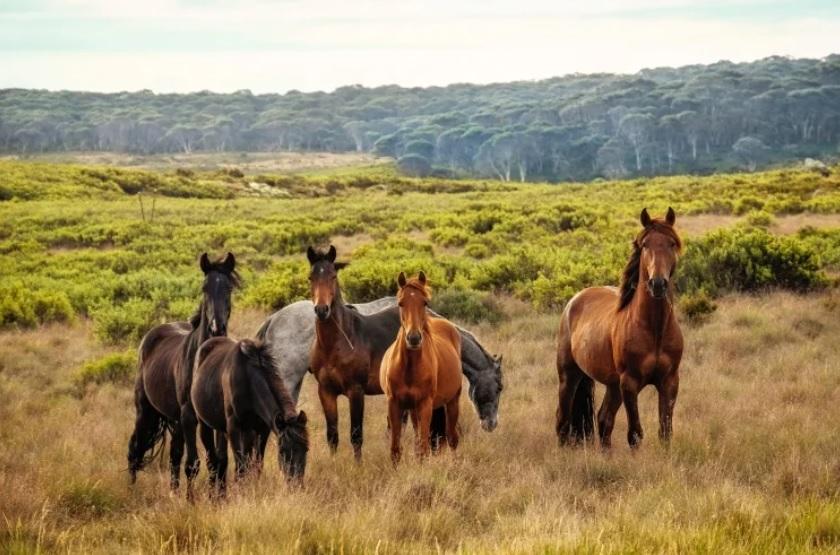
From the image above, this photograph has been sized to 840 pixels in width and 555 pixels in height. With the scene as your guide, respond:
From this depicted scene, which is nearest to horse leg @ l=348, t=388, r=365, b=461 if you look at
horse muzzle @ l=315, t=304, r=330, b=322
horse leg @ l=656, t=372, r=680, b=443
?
horse muzzle @ l=315, t=304, r=330, b=322

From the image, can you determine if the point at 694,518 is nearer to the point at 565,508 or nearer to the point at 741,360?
the point at 565,508

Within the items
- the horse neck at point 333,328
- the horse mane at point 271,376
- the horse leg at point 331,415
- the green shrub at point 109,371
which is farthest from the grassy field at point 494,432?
the horse neck at point 333,328

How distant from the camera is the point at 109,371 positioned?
11359mm

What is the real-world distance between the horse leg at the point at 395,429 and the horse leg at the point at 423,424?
0.17 metres

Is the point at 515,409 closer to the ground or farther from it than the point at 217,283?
closer to the ground

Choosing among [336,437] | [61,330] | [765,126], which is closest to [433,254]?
[61,330]

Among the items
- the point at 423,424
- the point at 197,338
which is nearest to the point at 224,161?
the point at 197,338

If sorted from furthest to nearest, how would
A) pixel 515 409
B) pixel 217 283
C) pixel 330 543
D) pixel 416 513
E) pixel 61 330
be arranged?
pixel 61 330
pixel 515 409
pixel 217 283
pixel 416 513
pixel 330 543

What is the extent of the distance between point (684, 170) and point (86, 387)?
103840mm

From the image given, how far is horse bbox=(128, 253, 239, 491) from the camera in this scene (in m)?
6.74

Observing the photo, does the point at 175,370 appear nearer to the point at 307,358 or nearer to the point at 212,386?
the point at 212,386

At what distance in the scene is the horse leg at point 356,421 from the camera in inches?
301

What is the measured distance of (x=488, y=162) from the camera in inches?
5054

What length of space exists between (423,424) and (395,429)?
0.83ft
